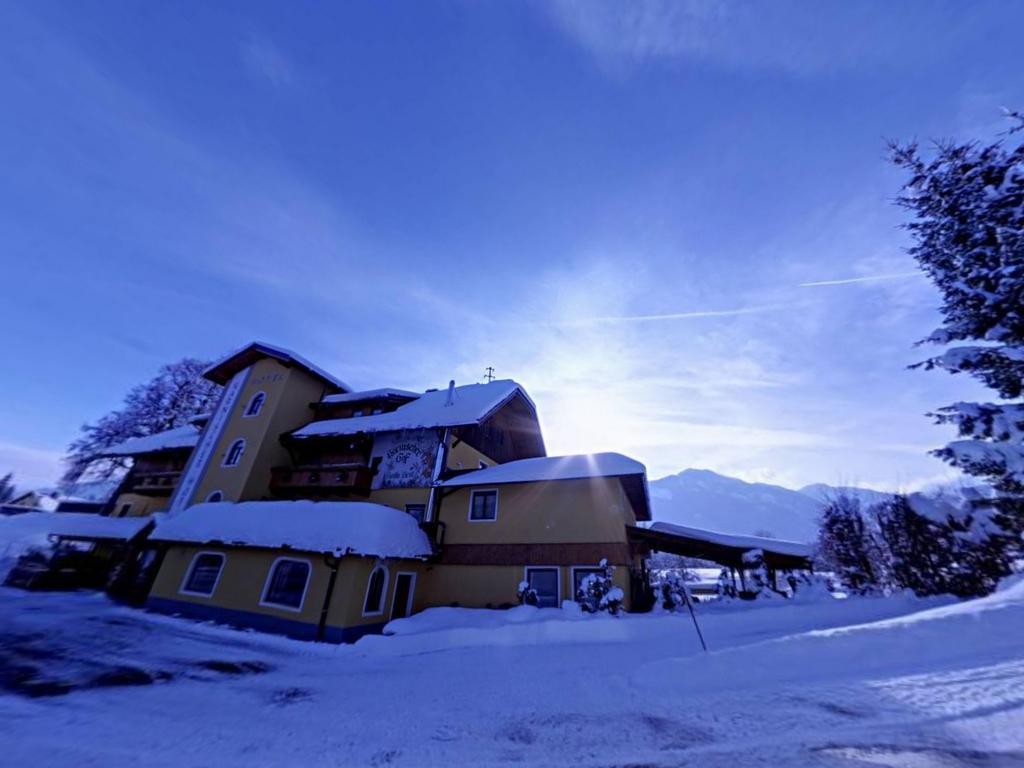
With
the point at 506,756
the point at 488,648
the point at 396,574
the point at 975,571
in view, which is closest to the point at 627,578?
the point at 488,648

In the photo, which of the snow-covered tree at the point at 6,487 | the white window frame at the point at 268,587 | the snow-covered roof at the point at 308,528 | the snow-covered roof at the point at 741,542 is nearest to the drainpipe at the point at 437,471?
the snow-covered roof at the point at 308,528

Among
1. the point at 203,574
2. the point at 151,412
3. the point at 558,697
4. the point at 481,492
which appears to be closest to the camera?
the point at 558,697

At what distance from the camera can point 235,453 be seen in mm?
23406

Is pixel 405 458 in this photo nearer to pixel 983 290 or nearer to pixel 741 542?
pixel 741 542

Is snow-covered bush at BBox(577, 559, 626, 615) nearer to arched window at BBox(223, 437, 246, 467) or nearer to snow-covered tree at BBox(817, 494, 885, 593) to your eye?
snow-covered tree at BBox(817, 494, 885, 593)

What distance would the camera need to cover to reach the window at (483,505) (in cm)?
1809

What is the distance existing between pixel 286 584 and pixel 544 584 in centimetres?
998

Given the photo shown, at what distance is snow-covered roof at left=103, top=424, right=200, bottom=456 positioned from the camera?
2669cm

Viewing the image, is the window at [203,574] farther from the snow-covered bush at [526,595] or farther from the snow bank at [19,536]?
the snow bank at [19,536]

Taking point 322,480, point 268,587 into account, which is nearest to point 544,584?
point 268,587

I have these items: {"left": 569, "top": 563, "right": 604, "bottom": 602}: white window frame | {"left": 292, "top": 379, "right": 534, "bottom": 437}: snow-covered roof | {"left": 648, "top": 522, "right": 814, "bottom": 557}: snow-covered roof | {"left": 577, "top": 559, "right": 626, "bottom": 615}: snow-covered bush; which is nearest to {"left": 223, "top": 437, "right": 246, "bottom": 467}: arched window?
{"left": 292, "top": 379, "right": 534, "bottom": 437}: snow-covered roof

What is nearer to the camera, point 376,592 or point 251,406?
point 376,592

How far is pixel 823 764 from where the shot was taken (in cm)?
433

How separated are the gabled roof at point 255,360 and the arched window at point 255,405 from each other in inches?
96.7
